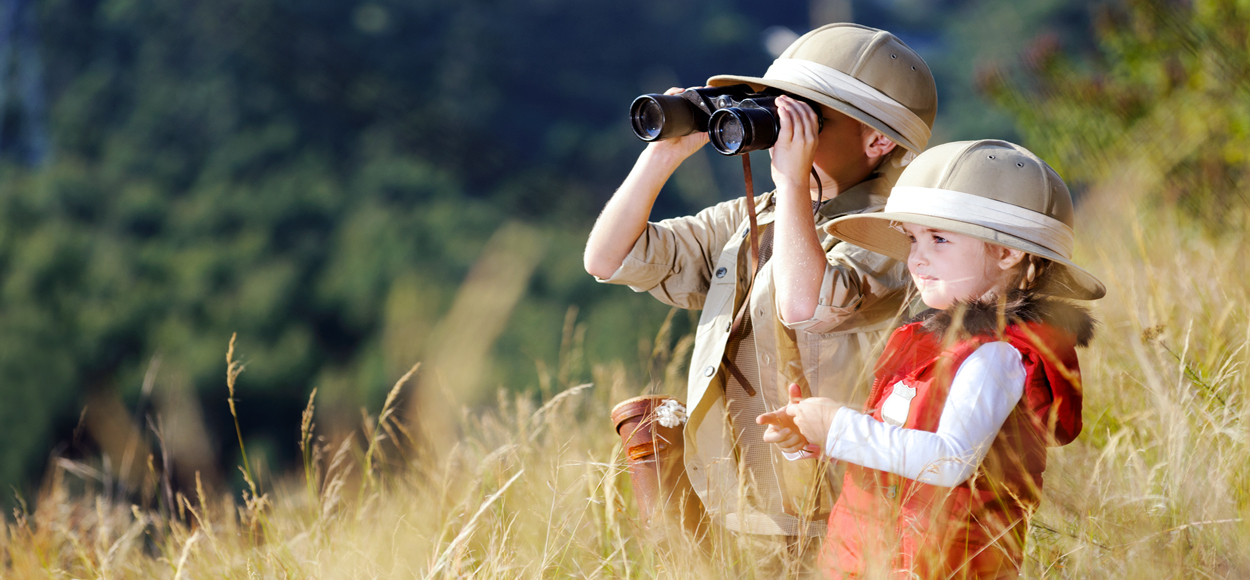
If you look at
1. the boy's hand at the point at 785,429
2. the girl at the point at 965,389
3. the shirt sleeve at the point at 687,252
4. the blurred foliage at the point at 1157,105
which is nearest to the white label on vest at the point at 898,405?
the girl at the point at 965,389

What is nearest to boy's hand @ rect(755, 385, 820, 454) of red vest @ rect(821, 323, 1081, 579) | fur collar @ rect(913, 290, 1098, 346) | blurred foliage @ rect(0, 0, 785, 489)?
red vest @ rect(821, 323, 1081, 579)

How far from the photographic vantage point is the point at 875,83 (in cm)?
145

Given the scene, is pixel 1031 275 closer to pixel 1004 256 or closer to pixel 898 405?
pixel 1004 256

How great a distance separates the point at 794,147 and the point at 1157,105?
4.12 metres

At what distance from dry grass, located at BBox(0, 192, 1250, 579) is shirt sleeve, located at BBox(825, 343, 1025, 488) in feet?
0.64

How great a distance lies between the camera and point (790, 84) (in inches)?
57.3

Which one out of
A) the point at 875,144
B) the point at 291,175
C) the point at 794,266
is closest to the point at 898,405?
the point at 794,266

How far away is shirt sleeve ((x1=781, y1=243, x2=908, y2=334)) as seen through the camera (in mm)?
1373

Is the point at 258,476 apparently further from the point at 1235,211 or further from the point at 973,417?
the point at 1235,211

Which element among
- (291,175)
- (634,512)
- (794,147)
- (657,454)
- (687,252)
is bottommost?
(291,175)

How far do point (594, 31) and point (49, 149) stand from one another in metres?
26.6

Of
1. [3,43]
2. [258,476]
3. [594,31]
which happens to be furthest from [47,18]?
[258,476]

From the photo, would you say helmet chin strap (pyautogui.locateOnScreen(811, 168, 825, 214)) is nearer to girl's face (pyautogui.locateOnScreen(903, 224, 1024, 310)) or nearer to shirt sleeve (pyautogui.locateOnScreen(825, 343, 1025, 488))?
girl's face (pyautogui.locateOnScreen(903, 224, 1024, 310))

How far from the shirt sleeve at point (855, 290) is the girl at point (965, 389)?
0.10 m
